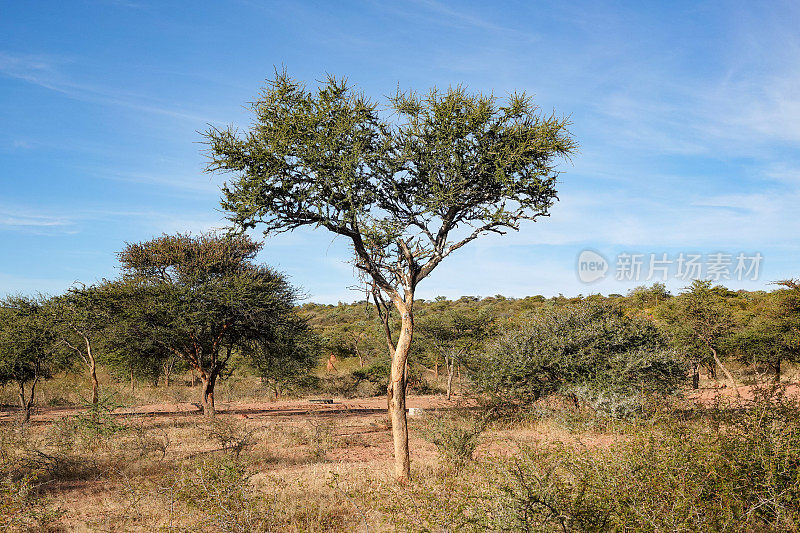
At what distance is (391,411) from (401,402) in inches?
17.1

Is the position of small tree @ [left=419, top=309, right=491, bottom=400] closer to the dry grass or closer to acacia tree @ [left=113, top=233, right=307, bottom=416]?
acacia tree @ [left=113, top=233, right=307, bottom=416]

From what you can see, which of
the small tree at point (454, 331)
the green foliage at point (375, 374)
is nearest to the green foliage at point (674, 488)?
the small tree at point (454, 331)

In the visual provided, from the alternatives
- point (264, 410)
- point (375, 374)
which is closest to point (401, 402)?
point (264, 410)

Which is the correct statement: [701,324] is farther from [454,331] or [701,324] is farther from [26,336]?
[26,336]

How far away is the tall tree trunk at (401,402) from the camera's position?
927 cm

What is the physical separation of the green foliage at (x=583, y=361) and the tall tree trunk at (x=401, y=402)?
24.4 ft

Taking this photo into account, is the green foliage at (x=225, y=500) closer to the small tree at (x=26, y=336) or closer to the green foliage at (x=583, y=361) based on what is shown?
the green foliage at (x=583, y=361)

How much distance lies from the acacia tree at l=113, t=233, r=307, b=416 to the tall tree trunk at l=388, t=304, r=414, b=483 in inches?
426

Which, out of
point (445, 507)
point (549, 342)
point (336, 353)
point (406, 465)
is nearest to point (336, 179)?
point (406, 465)

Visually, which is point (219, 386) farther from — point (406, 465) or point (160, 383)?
point (406, 465)

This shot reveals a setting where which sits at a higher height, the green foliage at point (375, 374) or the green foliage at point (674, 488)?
the green foliage at point (674, 488)

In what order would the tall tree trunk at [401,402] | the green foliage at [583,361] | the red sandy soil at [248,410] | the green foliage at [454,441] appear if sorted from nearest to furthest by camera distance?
the tall tree trunk at [401,402] < the green foliage at [454,441] < the green foliage at [583,361] < the red sandy soil at [248,410]

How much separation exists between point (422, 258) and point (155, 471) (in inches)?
287

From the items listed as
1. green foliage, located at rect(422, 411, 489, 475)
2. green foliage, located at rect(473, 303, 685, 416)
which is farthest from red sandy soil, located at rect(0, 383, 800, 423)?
green foliage, located at rect(422, 411, 489, 475)
